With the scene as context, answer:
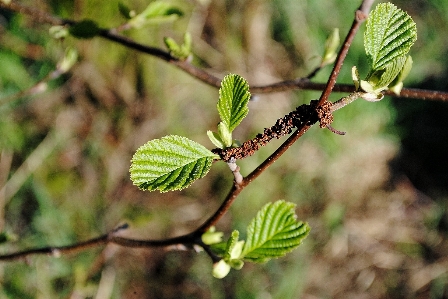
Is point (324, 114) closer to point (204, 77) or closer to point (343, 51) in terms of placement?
point (343, 51)

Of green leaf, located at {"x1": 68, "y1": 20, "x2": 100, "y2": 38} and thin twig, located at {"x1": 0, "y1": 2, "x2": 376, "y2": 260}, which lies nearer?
thin twig, located at {"x1": 0, "y1": 2, "x2": 376, "y2": 260}

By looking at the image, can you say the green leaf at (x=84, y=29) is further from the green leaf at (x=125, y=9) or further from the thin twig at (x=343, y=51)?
the thin twig at (x=343, y=51)

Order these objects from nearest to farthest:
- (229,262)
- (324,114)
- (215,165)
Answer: (324,114)
(229,262)
(215,165)

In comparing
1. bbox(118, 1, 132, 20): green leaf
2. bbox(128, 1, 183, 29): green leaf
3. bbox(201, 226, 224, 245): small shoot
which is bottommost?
bbox(201, 226, 224, 245): small shoot

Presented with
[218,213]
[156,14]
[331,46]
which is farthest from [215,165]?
[218,213]

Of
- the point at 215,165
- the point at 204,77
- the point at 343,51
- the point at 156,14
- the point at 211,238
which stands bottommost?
the point at 215,165

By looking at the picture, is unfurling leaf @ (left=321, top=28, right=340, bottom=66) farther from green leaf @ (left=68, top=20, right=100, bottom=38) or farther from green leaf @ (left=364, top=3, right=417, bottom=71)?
green leaf @ (left=68, top=20, right=100, bottom=38)

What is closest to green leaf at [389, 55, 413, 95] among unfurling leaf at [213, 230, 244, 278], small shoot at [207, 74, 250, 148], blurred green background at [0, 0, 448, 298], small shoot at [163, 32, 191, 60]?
small shoot at [207, 74, 250, 148]

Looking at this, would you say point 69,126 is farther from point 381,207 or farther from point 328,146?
point 381,207
